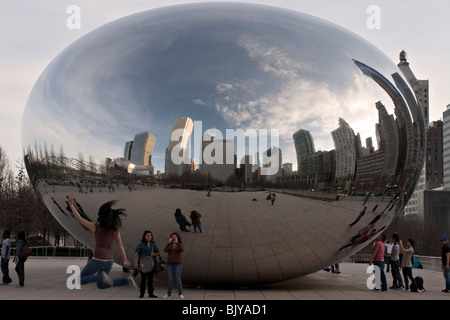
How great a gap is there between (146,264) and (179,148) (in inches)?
98.0

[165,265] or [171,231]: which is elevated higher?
[171,231]

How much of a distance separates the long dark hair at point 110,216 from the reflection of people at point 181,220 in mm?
1143

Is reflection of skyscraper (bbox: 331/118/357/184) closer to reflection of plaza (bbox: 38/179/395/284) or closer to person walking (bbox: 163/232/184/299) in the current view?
reflection of plaza (bbox: 38/179/395/284)

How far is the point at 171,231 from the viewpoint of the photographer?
1043cm

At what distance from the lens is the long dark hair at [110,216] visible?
1062 cm

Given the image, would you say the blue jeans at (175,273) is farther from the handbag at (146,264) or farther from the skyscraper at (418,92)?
the skyscraper at (418,92)

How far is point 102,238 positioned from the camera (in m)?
11.1

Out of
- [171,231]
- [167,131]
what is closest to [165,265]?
[171,231]

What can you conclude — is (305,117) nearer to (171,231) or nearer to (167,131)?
(167,131)

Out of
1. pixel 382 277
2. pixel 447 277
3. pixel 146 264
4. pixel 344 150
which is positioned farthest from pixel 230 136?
pixel 447 277

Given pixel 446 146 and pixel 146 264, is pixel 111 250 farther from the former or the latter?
pixel 446 146

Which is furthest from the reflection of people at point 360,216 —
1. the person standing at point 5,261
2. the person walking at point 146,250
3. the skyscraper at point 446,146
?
the skyscraper at point 446,146
